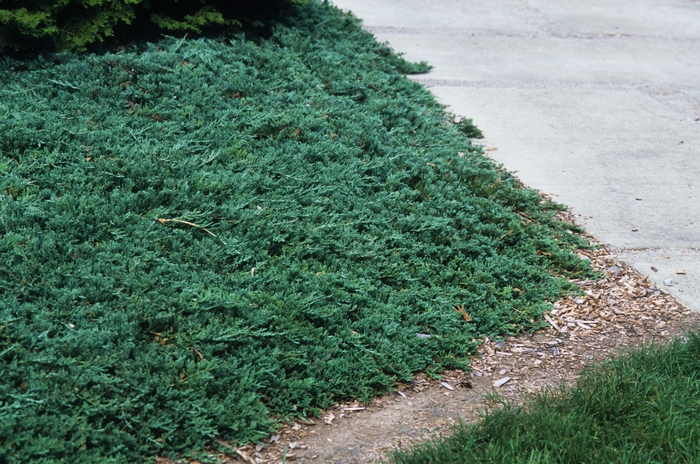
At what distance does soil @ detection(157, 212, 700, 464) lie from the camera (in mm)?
3293

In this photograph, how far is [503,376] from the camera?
153 inches

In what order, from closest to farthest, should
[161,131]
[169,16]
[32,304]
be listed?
[32,304]
[161,131]
[169,16]

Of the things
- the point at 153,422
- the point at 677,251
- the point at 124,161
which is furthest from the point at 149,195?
the point at 677,251

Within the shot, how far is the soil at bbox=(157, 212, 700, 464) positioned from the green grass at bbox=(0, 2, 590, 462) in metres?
0.09

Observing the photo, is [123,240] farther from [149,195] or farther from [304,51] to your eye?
[304,51]

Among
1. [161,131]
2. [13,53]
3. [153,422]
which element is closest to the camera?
[153,422]

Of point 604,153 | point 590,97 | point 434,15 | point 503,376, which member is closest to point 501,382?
point 503,376

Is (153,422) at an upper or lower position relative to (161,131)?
lower

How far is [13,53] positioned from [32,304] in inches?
105

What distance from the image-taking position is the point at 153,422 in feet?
10.3

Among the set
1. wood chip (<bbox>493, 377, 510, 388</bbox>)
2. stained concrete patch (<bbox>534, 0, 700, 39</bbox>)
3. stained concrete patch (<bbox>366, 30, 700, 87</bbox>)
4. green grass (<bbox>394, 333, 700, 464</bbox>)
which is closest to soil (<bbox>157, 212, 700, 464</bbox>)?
wood chip (<bbox>493, 377, 510, 388</bbox>)

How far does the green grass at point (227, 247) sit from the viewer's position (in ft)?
10.7

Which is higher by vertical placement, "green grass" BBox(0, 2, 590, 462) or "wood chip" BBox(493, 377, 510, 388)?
"green grass" BBox(0, 2, 590, 462)

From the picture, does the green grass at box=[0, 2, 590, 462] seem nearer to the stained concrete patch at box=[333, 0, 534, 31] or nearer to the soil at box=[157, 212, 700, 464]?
the soil at box=[157, 212, 700, 464]
